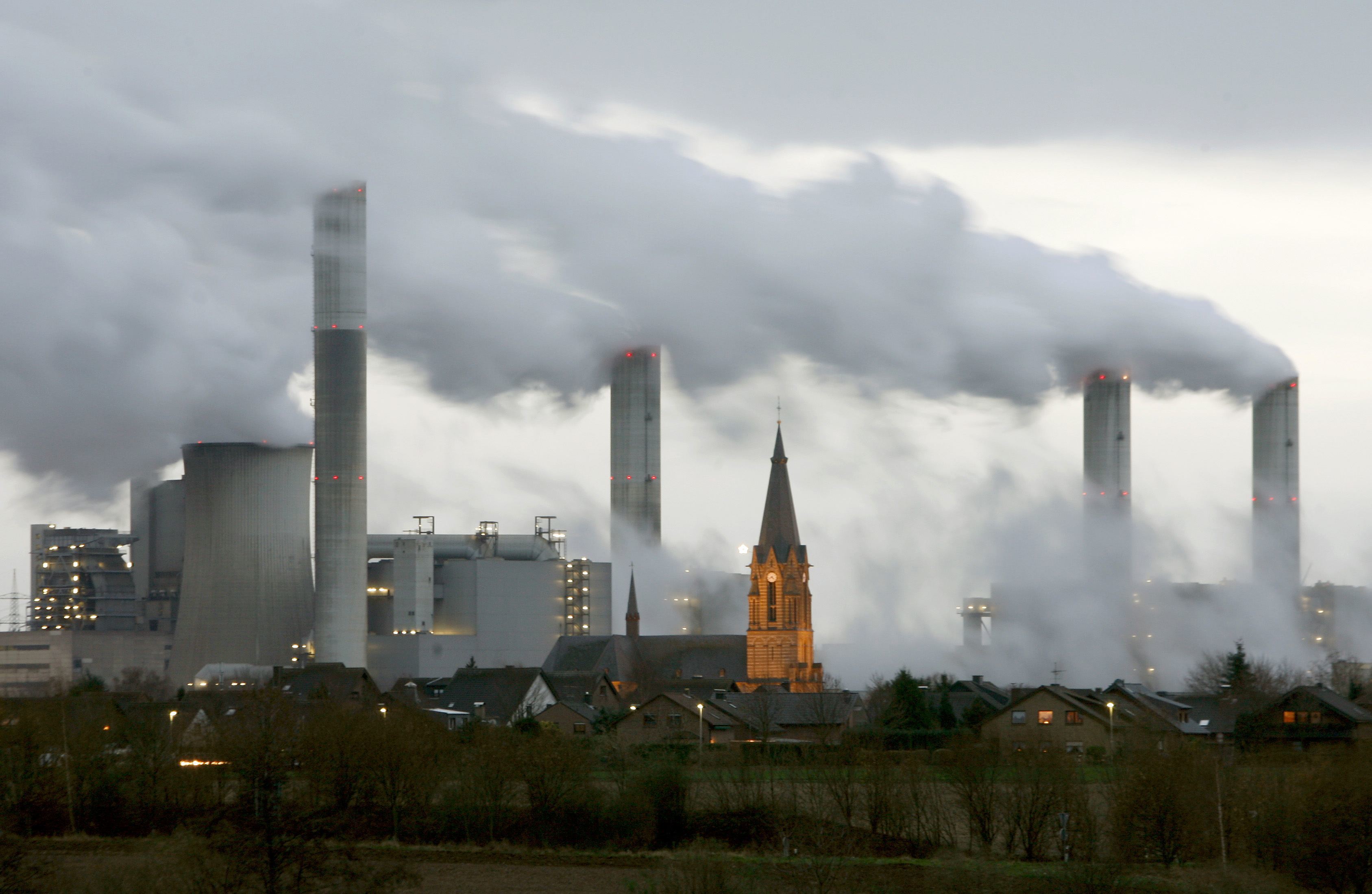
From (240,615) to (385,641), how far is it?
12.2m

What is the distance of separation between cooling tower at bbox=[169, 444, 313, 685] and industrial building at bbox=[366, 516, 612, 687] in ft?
32.5

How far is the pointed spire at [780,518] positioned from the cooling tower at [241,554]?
25.3 meters

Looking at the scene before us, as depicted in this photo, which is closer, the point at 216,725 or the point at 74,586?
the point at 216,725

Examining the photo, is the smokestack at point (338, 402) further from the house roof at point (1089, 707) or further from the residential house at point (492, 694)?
the house roof at point (1089, 707)

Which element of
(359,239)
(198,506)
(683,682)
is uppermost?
(359,239)

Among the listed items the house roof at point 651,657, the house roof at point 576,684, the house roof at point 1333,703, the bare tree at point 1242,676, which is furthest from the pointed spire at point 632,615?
the house roof at point 1333,703

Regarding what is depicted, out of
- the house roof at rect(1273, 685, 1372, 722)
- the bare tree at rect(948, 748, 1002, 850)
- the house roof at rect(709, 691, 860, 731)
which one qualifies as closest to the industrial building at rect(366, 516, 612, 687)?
Answer: the house roof at rect(709, 691, 860, 731)

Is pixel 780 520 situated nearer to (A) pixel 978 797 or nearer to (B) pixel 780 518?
(B) pixel 780 518

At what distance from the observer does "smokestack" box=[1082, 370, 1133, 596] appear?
94.6 metres

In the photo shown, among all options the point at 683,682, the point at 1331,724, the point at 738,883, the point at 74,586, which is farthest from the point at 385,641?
the point at 738,883

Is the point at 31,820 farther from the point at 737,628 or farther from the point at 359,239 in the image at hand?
the point at 737,628

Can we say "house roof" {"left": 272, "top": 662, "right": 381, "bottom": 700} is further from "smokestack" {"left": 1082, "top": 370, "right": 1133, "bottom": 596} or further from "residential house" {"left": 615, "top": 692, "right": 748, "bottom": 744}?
"smokestack" {"left": 1082, "top": 370, "right": 1133, "bottom": 596}

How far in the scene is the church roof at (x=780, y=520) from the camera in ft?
305

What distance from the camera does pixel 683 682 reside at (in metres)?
91.4
